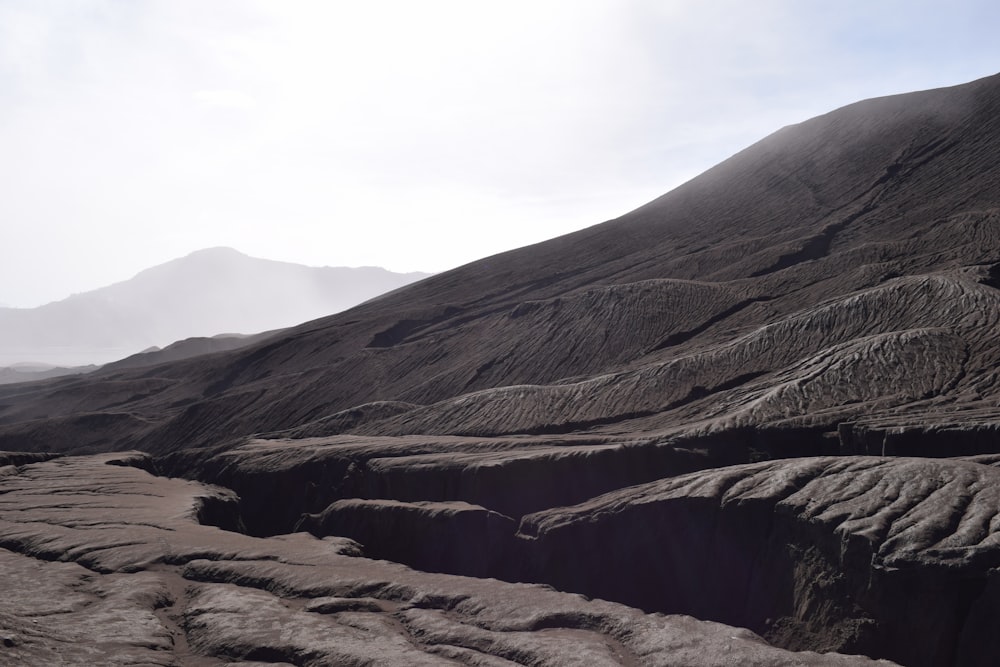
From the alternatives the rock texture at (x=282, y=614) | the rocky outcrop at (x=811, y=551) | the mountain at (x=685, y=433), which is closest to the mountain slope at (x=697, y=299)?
the mountain at (x=685, y=433)

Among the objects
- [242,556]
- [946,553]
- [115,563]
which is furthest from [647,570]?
[115,563]

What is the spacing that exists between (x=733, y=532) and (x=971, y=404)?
822 centimetres

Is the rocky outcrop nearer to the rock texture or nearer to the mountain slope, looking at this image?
the rock texture

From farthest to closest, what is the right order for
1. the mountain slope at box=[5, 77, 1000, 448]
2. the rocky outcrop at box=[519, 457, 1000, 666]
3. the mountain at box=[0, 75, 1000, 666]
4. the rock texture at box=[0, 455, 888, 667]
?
the mountain slope at box=[5, 77, 1000, 448], the mountain at box=[0, 75, 1000, 666], the rocky outcrop at box=[519, 457, 1000, 666], the rock texture at box=[0, 455, 888, 667]

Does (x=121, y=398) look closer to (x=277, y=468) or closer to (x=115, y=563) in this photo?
(x=277, y=468)

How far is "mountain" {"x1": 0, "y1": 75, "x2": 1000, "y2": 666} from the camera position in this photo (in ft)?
46.0

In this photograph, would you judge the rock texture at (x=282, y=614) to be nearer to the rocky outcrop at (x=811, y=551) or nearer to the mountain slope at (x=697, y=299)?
the rocky outcrop at (x=811, y=551)

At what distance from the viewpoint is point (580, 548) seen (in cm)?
1853

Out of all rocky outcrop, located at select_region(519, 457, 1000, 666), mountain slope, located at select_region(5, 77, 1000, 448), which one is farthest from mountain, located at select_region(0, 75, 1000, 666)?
mountain slope, located at select_region(5, 77, 1000, 448)

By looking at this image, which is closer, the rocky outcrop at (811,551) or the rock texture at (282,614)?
the rock texture at (282,614)

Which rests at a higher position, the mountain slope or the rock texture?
the mountain slope

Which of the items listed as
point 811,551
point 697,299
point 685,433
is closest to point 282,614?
point 811,551

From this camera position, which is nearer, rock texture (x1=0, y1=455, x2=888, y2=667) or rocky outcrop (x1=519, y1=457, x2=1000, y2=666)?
rock texture (x1=0, y1=455, x2=888, y2=667)

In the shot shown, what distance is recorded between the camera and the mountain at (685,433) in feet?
46.0
